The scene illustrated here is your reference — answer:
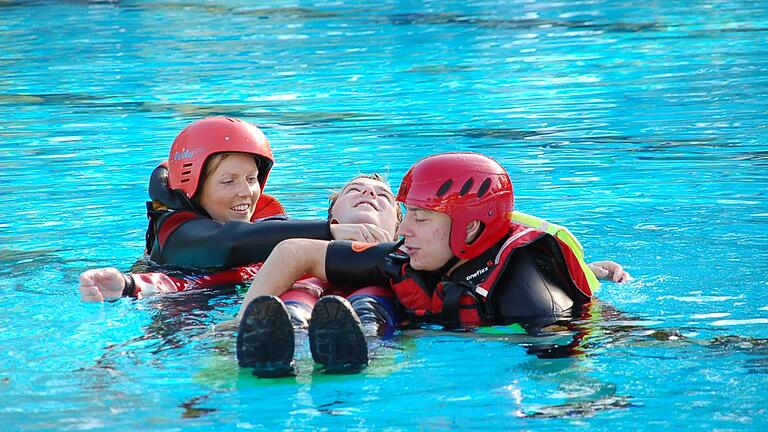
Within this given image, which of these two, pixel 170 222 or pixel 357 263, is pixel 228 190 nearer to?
pixel 170 222

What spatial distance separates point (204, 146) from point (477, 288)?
7.32ft

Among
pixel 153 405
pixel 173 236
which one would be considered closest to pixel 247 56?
pixel 173 236

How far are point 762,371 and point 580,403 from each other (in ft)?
2.88

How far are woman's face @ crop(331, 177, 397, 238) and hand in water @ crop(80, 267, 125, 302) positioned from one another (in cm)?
130

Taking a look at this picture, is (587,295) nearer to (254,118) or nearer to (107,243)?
(107,243)

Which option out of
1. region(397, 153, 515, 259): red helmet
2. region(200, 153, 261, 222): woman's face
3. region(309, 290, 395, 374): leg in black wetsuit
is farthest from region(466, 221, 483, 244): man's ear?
region(200, 153, 261, 222): woman's face

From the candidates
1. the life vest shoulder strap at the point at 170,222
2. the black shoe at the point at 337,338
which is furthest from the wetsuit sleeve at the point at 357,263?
the life vest shoulder strap at the point at 170,222

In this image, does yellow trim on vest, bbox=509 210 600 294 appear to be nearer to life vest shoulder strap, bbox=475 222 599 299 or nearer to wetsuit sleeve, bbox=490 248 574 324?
life vest shoulder strap, bbox=475 222 599 299

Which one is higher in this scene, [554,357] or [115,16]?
[115,16]

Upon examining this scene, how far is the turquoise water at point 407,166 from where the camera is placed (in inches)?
199

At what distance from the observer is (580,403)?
4926 millimetres

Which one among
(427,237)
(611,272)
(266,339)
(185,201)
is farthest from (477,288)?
(185,201)

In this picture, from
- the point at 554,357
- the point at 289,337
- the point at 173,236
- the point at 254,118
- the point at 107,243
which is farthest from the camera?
the point at 254,118

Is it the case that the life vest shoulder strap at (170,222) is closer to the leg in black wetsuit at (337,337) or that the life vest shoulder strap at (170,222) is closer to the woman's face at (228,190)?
the woman's face at (228,190)
